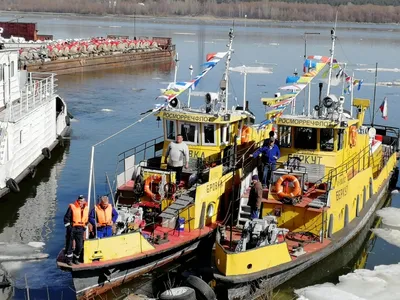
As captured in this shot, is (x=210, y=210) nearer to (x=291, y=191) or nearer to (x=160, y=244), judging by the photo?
(x=291, y=191)

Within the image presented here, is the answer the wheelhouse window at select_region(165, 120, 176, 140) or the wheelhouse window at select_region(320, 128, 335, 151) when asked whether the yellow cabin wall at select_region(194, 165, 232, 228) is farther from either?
the wheelhouse window at select_region(320, 128, 335, 151)

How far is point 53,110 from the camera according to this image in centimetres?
3388

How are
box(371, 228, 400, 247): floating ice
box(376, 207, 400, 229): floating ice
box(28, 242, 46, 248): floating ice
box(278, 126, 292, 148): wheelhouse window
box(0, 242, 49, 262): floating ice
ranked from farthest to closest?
box(376, 207, 400, 229): floating ice
box(371, 228, 400, 247): floating ice
box(278, 126, 292, 148): wheelhouse window
box(28, 242, 46, 248): floating ice
box(0, 242, 49, 262): floating ice

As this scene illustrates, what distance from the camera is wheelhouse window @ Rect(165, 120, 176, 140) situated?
23322mm

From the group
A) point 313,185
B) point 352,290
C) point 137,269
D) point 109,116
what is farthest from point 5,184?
point 109,116

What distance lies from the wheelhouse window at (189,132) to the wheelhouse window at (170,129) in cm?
32

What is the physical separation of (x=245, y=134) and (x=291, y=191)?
15.3 feet

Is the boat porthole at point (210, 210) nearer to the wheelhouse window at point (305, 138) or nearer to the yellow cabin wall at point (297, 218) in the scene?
the yellow cabin wall at point (297, 218)

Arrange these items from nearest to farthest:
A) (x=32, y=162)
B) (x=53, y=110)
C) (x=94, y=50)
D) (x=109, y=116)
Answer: (x=32, y=162) → (x=53, y=110) → (x=109, y=116) → (x=94, y=50)

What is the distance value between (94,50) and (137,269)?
55.0 meters

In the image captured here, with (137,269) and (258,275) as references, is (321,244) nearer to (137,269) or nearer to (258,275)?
(258,275)

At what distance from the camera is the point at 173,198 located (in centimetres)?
2125

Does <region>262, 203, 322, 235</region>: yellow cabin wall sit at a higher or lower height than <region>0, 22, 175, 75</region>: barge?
lower

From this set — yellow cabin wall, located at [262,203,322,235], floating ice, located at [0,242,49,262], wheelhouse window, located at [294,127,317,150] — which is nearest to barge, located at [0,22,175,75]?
floating ice, located at [0,242,49,262]
